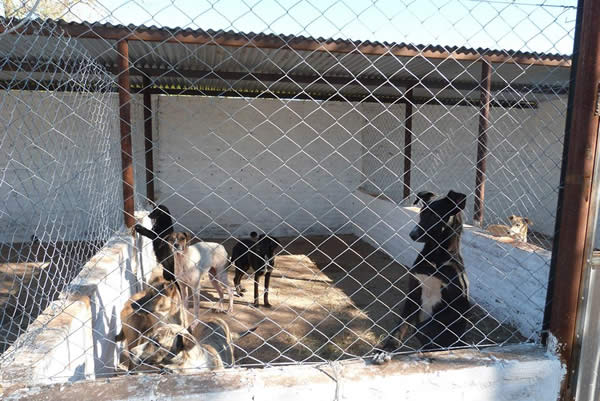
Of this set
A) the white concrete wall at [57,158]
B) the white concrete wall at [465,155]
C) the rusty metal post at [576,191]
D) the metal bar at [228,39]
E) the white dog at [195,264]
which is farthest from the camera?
the white concrete wall at [465,155]

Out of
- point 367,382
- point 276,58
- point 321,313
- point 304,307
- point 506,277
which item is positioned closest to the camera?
point 367,382

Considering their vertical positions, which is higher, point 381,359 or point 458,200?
point 458,200

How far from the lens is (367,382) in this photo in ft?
5.08

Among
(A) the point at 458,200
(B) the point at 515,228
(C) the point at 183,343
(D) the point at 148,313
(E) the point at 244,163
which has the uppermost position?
(E) the point at 244,163

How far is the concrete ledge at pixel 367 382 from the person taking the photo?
1.40m

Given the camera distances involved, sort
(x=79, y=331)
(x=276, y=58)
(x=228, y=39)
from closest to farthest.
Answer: (x=79, y=331) < (x=228, y=39) < (x=276, y=58)

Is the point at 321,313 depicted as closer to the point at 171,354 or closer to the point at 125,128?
the point at 171,354

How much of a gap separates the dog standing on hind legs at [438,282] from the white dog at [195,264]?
247 centimetres

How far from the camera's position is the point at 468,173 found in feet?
33.2

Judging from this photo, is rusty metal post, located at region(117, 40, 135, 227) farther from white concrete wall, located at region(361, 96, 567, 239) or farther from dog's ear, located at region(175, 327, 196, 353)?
white concrete wall, located at region(361, 96, 567, 239)

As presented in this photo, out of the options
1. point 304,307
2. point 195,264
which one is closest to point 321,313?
point 304,307

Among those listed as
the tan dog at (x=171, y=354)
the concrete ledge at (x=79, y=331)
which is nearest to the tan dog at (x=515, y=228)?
the tan dog at (x=171, y=354)

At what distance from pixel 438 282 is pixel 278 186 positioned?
17.2ft

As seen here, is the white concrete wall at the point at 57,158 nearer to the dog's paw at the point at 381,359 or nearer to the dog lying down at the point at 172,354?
the dog lying down at the point at 172,354
